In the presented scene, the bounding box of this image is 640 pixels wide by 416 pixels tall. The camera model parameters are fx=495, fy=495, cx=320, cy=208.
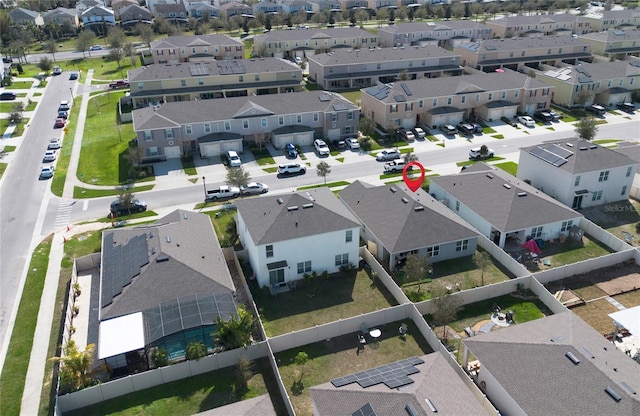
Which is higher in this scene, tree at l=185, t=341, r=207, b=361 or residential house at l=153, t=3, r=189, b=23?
residential house at l=153, t=3, r=189, b=23

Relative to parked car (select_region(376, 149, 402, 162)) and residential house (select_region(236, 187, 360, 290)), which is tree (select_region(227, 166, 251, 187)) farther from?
parked car (select_region(376, 149, 402, 162))

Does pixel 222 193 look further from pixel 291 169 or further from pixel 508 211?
pixel 508 211

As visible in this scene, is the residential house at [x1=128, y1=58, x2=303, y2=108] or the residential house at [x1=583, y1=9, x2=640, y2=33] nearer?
the residential house at [x1=128, y1=58, x2=303, y2=108]

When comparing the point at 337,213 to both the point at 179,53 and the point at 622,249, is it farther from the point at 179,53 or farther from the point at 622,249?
the point at 179,53

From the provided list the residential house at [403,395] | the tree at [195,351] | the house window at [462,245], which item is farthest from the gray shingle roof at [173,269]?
the house window at [462,245]

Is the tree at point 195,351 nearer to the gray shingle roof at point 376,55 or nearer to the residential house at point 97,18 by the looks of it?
the gray shingle roof at point 376,55

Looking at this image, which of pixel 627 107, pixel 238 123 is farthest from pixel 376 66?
pixel 627 107

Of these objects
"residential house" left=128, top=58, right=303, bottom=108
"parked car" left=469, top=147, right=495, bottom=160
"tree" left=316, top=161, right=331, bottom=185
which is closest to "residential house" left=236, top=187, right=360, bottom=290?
"tree" left=316, top=161, right=331, bottom=185
